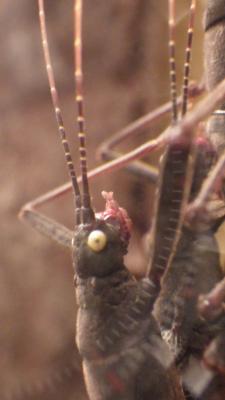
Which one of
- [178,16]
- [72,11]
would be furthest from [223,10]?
[72,11]

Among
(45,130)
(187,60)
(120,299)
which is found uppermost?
(45,130)

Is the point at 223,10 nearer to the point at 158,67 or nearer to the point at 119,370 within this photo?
the point at 119,370

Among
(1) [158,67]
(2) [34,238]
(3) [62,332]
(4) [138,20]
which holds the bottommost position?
(3) [62,332]

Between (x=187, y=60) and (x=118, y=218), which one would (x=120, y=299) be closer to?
(x=118, y=218)

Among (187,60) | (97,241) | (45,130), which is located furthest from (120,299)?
(45,130)

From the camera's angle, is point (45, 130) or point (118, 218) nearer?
point (118, 218)

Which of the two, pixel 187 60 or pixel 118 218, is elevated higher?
pixel 187 60

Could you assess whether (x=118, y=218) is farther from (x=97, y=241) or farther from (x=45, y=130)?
(x=45, y=130)
